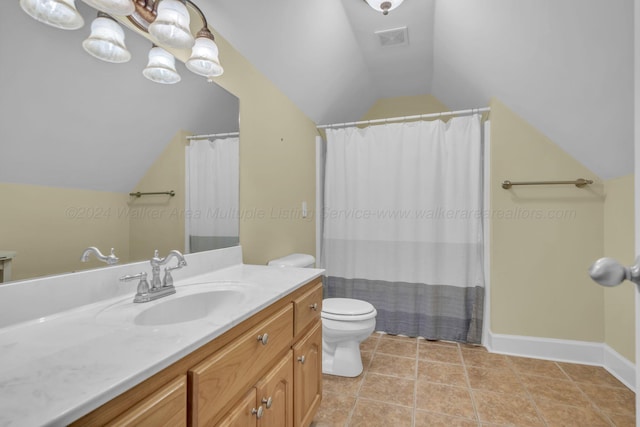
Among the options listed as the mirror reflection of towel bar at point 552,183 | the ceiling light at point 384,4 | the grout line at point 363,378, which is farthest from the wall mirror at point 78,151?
the mirror reflection of towel bar at point 552,183

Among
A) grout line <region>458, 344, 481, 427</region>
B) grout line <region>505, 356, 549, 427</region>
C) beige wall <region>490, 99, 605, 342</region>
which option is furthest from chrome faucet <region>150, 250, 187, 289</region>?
beige wall <region>490, 99, 605, 342</region>

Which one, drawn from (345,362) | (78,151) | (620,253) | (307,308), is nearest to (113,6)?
(78,151)

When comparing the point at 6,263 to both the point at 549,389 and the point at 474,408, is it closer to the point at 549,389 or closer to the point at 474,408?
the point at 474,408

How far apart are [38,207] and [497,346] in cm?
291

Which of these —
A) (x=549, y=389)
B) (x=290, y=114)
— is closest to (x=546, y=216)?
(x=549, y=389)

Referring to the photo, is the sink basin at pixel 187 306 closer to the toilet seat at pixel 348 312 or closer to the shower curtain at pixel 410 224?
the toilet seat at pixel 348 312

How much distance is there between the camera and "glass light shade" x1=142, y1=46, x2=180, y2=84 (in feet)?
4.05

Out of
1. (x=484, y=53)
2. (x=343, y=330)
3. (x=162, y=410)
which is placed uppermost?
(x=484, y=53)

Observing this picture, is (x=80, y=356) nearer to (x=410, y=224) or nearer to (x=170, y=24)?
(x=170, y=24)

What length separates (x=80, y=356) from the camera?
62 cm

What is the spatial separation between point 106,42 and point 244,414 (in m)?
1.31

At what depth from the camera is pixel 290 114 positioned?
2436 millimetres

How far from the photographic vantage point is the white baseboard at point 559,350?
2123 mm

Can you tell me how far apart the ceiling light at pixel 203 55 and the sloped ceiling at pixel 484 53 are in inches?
10.6
